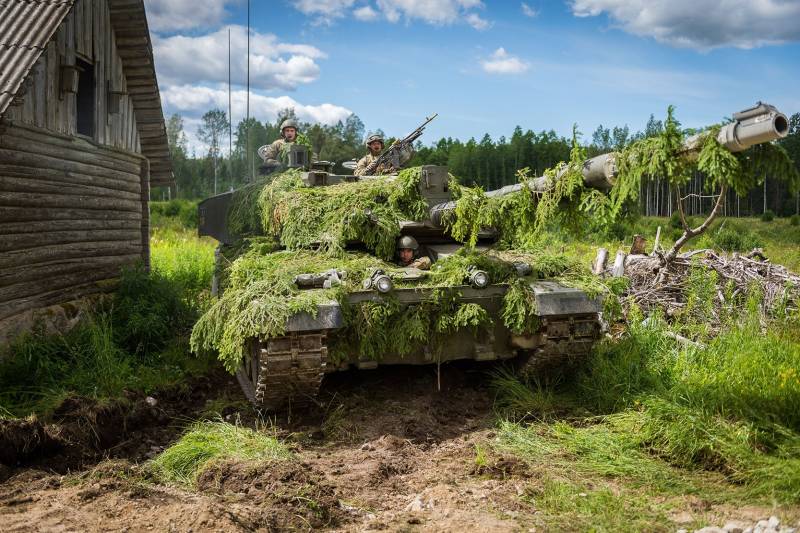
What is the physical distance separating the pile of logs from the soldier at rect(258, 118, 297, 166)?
4.98m

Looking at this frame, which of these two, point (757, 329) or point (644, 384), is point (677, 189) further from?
point (757, 329)

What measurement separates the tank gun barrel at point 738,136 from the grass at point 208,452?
3.26m

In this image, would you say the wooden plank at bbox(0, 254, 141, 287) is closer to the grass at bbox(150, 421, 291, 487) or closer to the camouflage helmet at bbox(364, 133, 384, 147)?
the grass at bbox(150, 421, 291, 487)

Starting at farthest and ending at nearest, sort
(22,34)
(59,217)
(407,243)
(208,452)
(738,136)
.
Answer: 1. (59,217)
2. (22,34)
3. (407,243)
4. (208,452)
5. (738,136)

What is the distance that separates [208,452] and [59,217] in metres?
5.07

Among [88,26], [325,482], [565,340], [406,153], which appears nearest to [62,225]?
[88,26]

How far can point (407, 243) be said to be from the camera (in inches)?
282

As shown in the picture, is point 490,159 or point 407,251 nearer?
point 407,251

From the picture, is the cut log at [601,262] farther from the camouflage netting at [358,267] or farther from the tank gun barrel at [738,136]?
the tank gun barrel at [738,136]

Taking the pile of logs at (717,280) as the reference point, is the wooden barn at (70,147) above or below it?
above

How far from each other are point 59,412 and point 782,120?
6069 mm

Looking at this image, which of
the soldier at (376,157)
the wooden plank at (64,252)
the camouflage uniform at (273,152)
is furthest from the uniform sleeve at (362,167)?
the wooden plank at (64,252)

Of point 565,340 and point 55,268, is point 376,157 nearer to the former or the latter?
point 565,340

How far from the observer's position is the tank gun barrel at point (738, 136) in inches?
176
